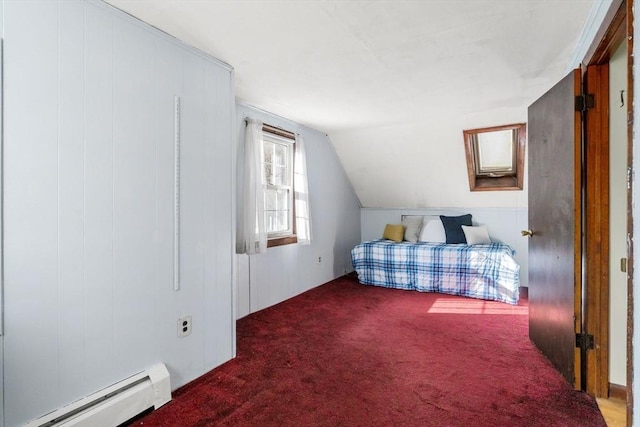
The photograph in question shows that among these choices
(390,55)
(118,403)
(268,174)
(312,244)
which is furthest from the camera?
(312,244)

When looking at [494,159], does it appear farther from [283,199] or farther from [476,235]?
[283,199]

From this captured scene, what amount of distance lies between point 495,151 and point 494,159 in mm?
118

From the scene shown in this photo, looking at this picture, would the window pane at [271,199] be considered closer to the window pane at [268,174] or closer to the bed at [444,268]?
the window pane at [268,174]

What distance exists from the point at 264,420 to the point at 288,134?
2.90 meters

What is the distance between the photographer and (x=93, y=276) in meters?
1.67

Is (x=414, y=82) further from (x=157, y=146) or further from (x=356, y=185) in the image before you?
(x=356, y=185)

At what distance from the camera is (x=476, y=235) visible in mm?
4602

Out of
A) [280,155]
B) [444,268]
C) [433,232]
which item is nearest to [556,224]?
[444,268]

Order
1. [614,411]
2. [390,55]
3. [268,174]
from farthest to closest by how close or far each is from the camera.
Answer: [268,174]
[390,55]
[614,411]

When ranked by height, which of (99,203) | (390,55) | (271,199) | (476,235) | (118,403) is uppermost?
(390,55)

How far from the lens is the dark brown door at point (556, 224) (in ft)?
6.45

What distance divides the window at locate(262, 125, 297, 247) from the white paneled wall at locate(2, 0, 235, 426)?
4.63 feet

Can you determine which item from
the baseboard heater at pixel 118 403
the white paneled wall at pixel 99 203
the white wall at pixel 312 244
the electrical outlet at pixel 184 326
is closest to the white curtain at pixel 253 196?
the white wall at pixel 312 244

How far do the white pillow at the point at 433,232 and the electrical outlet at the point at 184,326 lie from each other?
3840 mm
